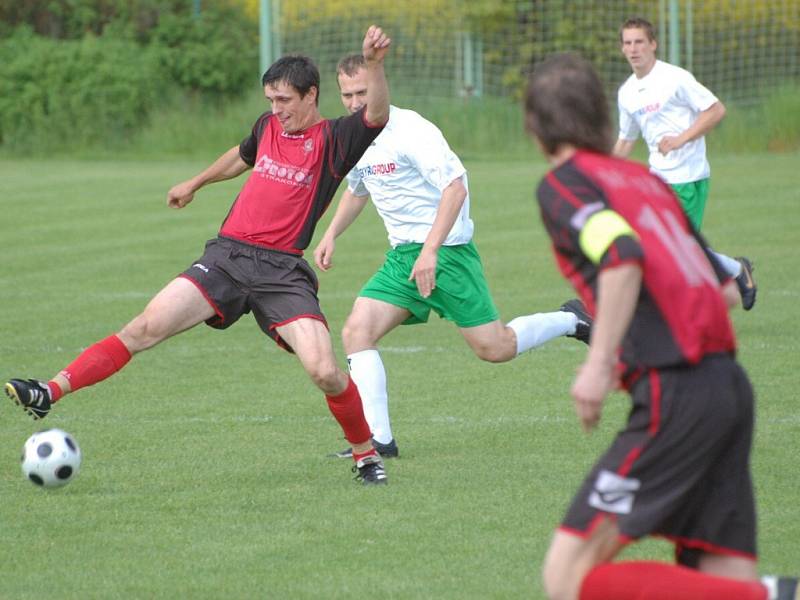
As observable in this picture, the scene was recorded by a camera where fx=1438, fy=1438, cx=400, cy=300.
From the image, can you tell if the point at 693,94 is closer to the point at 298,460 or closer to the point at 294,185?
the point at 294,185

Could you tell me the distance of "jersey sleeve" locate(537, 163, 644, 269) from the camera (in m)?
3.46

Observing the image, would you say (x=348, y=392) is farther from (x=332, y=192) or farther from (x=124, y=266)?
(x=124, y=266)

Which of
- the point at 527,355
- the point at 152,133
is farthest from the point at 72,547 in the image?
the point at 152,133

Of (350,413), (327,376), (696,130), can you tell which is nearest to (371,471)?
(350,413)

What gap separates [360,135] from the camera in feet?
21.2

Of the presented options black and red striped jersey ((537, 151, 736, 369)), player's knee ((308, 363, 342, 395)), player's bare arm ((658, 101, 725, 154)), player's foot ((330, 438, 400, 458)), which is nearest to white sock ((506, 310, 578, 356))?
player's foot ((330, 438, 400, 458))

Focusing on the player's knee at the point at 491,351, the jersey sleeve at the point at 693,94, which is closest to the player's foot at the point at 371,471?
the player's knee at the point at 491,351

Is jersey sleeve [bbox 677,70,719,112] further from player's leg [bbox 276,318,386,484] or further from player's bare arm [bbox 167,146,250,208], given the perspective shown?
player's leg [bbox 276,318,386,484]

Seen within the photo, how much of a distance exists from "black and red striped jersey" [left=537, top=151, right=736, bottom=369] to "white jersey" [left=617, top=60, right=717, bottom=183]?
22.0 ft

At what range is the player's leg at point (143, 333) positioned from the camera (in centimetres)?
642

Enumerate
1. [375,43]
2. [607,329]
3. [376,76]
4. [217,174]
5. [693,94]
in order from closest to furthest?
[607,329] → [375,43] → [376,76] → [217,174] → [693,94]

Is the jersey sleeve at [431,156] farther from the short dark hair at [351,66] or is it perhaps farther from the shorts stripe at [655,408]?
the shorts stripe at [655,408]

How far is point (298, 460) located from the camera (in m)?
6.83

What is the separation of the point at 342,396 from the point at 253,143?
1.37 metres
